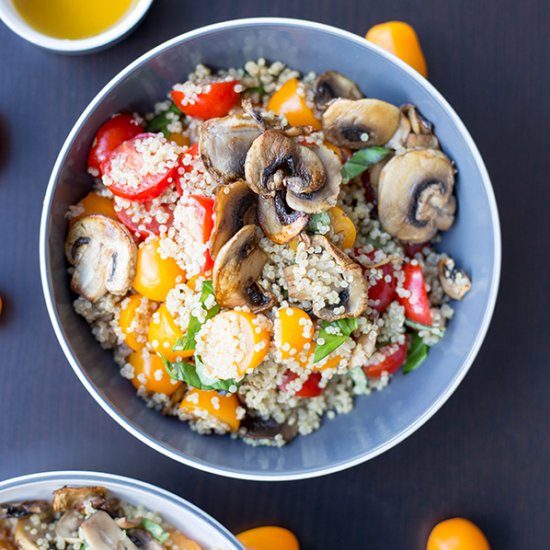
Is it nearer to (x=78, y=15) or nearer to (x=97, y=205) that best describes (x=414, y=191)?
(x=97, y=205)

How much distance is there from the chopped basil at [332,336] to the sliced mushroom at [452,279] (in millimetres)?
197

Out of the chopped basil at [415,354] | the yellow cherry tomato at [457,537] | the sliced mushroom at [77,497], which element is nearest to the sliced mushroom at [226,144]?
the chopped basil at [415,354]

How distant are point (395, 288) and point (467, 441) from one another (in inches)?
15.3

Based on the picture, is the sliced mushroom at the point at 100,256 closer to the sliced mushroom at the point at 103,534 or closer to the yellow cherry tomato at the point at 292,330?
the yellow cherry tomato at the point at 292,330

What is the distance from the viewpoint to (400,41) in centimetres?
131

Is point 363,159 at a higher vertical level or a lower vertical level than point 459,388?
higher

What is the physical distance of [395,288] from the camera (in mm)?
1246

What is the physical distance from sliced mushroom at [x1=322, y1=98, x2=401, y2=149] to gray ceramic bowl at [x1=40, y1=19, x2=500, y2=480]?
1.8 inches

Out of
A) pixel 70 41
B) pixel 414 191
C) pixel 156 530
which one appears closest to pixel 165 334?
pixel 156 530

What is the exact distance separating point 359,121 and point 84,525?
845mm

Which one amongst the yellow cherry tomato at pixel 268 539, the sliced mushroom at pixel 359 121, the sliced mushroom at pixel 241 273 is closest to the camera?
the sliced mushroom at pixel 241 273

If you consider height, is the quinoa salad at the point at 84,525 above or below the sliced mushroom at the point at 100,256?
below

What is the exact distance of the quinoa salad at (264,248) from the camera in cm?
115

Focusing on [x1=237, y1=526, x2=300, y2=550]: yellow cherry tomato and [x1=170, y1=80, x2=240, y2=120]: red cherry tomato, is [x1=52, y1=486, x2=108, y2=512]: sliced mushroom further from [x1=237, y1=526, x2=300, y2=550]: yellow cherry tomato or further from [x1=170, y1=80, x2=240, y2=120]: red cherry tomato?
[x1=170, y1=80, x2=240, y2=120]: red cherry tomato
